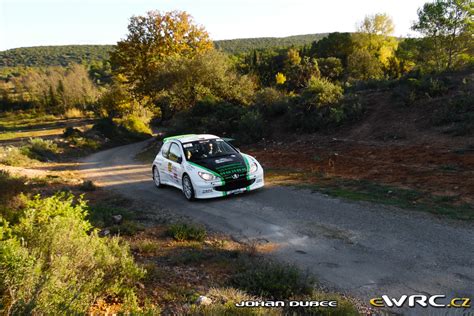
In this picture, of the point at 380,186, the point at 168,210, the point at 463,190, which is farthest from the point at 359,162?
the point at 168,210

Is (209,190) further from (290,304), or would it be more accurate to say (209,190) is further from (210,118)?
(210,118)

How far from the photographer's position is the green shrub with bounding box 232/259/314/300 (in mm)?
4953

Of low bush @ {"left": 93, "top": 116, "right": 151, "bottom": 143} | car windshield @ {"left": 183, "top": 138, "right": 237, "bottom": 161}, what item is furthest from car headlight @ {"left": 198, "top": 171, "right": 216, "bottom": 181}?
low bush @ {"left": 93, "top": 116, "right": 151, "bottom": 143}

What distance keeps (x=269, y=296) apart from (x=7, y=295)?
3.06m

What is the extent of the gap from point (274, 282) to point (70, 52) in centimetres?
18911

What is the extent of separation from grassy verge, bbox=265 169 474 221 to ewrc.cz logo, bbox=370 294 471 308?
133 inches

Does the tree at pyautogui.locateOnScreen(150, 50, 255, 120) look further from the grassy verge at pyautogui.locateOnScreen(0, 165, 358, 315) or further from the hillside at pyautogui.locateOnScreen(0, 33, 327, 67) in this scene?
the hillside at pyautogui.locateOnScreen(0, 33, 327, 67)

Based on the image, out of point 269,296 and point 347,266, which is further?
point 347,266

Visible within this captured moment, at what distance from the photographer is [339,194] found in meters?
9.98

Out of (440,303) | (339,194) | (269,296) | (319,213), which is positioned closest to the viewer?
(440,303)

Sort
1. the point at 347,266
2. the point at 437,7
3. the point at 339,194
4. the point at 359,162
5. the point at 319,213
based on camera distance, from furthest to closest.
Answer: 1. the point at 437,7
2. the point at 359,162
3. the point at 339,194
4. the point at 319,213
5. the point at 347,266

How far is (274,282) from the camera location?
5090 millimetres

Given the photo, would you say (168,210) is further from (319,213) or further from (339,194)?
(339,194)

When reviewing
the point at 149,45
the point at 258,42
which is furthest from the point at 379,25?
the point at 258,42
